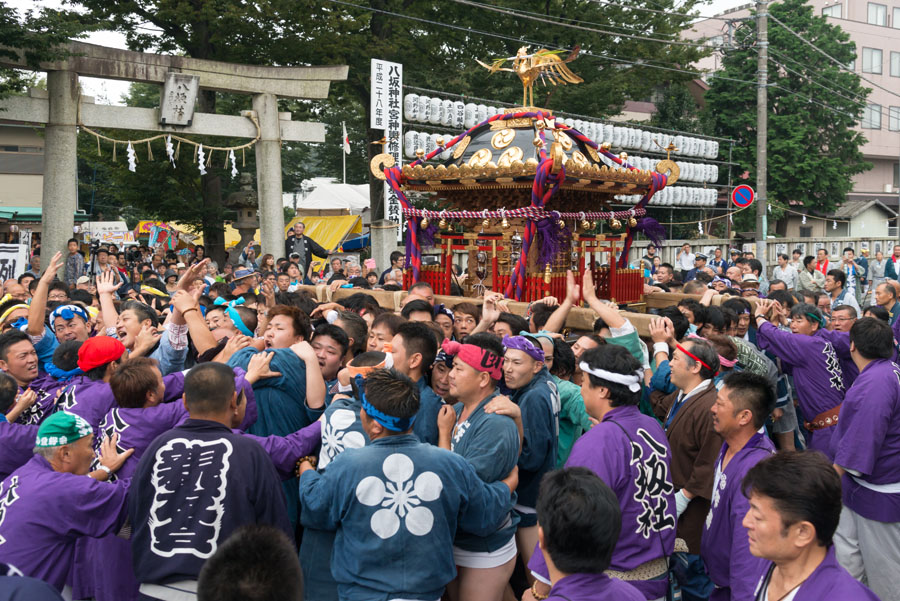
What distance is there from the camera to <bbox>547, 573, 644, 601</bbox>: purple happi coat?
2.18 metres

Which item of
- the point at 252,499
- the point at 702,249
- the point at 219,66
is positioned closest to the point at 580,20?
the point at 702,249

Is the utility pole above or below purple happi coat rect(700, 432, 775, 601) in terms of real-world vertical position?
above

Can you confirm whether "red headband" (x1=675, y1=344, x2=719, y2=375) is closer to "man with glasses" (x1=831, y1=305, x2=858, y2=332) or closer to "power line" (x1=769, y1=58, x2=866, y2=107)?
"man with glasses" (x1=831, y1=305, x2=858, y2=332)

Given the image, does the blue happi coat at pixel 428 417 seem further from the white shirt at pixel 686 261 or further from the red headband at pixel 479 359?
the white shirt at pixel 686 261

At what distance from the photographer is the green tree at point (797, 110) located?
90.0 ft

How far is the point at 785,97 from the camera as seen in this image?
2789 centimetres

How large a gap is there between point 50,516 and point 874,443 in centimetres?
420

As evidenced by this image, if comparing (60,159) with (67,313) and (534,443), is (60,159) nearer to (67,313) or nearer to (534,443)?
(67,313)

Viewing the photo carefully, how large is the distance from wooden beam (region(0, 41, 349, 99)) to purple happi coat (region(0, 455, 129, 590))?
11.5 metres

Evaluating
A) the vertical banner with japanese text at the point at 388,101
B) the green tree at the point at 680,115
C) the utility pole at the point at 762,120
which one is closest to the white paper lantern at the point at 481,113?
the vertical banner with japanese text at the point at 388,101

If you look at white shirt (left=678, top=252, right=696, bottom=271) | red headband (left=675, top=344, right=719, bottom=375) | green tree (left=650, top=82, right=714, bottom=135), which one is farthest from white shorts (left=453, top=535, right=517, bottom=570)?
green tree (left=650, top=82, right=714, bottom=135)

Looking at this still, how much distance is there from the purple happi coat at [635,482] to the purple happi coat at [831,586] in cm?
95

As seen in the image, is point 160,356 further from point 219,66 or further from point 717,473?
point 219,66

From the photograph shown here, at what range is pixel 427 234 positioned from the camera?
916 cm
